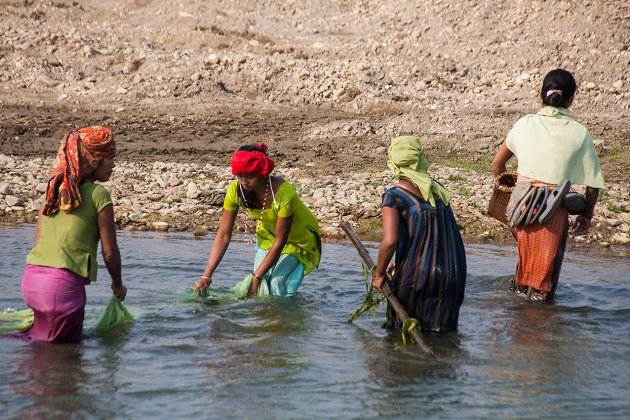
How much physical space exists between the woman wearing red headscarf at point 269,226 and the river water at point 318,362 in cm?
26

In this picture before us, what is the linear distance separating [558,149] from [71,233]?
3.43 metres

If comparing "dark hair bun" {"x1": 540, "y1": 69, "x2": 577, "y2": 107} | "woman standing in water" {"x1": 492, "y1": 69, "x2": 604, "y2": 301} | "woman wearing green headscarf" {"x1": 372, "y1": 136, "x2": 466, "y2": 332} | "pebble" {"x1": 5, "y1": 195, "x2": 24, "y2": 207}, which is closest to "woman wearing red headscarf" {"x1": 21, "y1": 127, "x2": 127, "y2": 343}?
"woman wearing green headscarf" {"x1": 372, "y1": 136, "x2": 466, "y2": 332}

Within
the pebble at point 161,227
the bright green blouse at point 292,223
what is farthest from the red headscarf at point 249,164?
the pebble at point 161,227

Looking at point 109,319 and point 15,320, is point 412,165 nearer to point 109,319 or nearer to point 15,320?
point 109,319

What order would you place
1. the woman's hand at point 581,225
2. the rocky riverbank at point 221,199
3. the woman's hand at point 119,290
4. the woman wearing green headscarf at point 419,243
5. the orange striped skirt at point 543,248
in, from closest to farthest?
the woman wearing green headscarf at point 419,243, the woman's hand at point 119,290, the orange striped skirt at point 543,248, the woman's hand at point 581,225, the rocky riverbank at point 221,199

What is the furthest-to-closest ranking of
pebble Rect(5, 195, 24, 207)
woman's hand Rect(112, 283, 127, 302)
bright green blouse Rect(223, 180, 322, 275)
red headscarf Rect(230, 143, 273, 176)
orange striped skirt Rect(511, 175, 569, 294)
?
1. pebble Rect(5, 195, 24, 207)
2. orange striped skirt Rect(511, 175, 569, 294)
3. bright green blouse Rect(223, 180, 322, 275)
4. red headscarf Rect(230, 143, 273, 176)
5. woman's hand Rect(112, 283, 127, 302)

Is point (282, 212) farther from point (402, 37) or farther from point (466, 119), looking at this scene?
point (402, 37)

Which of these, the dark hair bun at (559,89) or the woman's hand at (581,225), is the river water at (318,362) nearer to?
the woman's hand at (581,225)

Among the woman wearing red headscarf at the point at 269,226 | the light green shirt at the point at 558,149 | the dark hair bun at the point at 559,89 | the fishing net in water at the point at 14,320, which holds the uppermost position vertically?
the dark hair bun at the point at 559,89

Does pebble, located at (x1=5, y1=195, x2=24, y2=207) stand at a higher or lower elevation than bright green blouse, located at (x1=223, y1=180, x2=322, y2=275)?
lower

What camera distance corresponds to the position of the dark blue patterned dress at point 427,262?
4.14 m

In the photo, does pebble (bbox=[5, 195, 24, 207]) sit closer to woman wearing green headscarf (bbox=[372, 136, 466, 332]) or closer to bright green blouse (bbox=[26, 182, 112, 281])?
bright green blouse (bbox=[26, 182, 112, 281])

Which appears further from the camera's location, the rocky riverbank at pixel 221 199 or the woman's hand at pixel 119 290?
the rocky riverbank at pixel 221 199

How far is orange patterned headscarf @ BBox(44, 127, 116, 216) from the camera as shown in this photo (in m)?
3.77
